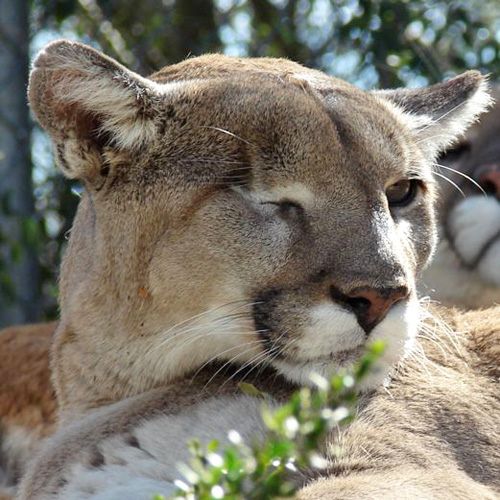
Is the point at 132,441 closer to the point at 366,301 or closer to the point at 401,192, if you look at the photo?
the point at 366,301

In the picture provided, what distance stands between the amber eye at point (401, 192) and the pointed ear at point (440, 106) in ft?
0.87

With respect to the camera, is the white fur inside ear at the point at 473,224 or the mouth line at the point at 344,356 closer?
the mouth line at the point at 344,356

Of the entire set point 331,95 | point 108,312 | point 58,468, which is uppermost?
point 331,95

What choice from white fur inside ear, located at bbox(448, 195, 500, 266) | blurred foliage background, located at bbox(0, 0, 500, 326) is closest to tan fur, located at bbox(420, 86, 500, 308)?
white fur inside ear, located at bbox(448, 195, 500, 266)

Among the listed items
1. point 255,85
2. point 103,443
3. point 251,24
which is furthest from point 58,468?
point 251,24

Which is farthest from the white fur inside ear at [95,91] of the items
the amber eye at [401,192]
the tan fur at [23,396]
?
the tan fur at [23,396]

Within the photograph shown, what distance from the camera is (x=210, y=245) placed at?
134 inches

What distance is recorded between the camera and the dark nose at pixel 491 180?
207 inches

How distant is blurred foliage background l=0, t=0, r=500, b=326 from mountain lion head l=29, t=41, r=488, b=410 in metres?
2.02

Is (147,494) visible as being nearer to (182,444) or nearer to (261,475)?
(182,444)

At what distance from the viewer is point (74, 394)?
383cm

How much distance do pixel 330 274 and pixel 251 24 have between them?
439 cm

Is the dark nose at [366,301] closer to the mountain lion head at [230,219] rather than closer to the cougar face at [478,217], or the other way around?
the mountain lion head at [230,219]

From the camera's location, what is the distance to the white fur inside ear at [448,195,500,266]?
522 cm
